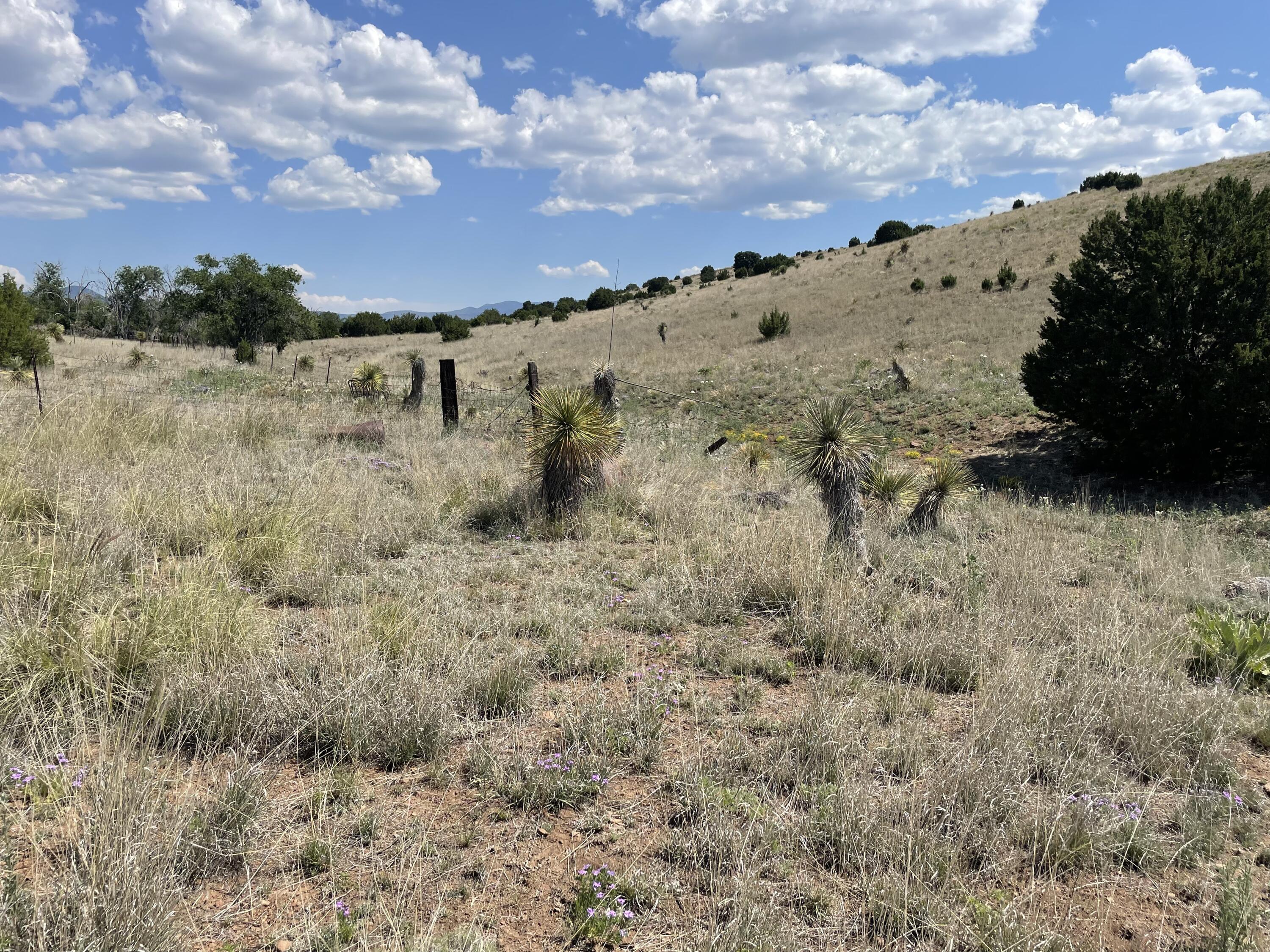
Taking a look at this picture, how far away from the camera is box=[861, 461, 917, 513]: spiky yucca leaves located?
7.96 meters

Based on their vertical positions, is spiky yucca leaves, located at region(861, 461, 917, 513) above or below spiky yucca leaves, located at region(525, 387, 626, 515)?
below

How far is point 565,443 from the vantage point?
24.3 feet

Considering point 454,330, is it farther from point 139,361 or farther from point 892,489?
point 892,489

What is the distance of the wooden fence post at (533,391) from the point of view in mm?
7816

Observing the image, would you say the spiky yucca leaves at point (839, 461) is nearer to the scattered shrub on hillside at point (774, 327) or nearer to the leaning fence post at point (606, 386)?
the leaning fence post at point (606, 386)

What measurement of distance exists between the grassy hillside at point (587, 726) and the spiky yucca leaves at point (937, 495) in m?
0.24

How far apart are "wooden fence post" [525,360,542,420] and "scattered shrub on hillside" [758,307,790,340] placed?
55.9 ft

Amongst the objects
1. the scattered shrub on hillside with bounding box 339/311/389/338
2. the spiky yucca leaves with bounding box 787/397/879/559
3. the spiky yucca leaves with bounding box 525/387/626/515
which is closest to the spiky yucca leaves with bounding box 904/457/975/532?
the spiky yucca leaves with bounding box 787/397/879/559

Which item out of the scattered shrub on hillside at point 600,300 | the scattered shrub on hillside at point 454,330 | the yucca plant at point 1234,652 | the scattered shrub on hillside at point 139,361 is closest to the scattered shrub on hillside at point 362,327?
the scattered shrub on hillside at point 454,330

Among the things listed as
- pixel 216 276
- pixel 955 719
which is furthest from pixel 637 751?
pixel 216 276

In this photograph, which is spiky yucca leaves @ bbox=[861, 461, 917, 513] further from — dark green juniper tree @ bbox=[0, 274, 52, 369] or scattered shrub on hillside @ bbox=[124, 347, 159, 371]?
scattered shrub on hillside @ bbox=[124, 347, 159, 371]

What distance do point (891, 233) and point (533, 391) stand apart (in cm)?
5113

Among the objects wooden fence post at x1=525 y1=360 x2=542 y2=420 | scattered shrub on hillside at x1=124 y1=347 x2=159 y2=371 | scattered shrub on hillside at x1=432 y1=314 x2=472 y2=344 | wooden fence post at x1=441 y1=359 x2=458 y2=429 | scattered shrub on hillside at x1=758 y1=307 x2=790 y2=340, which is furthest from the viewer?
scattered shrub on hillside at x1=432 y1=314 x2=472 y2=344

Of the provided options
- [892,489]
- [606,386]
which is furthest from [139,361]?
[892,489]
